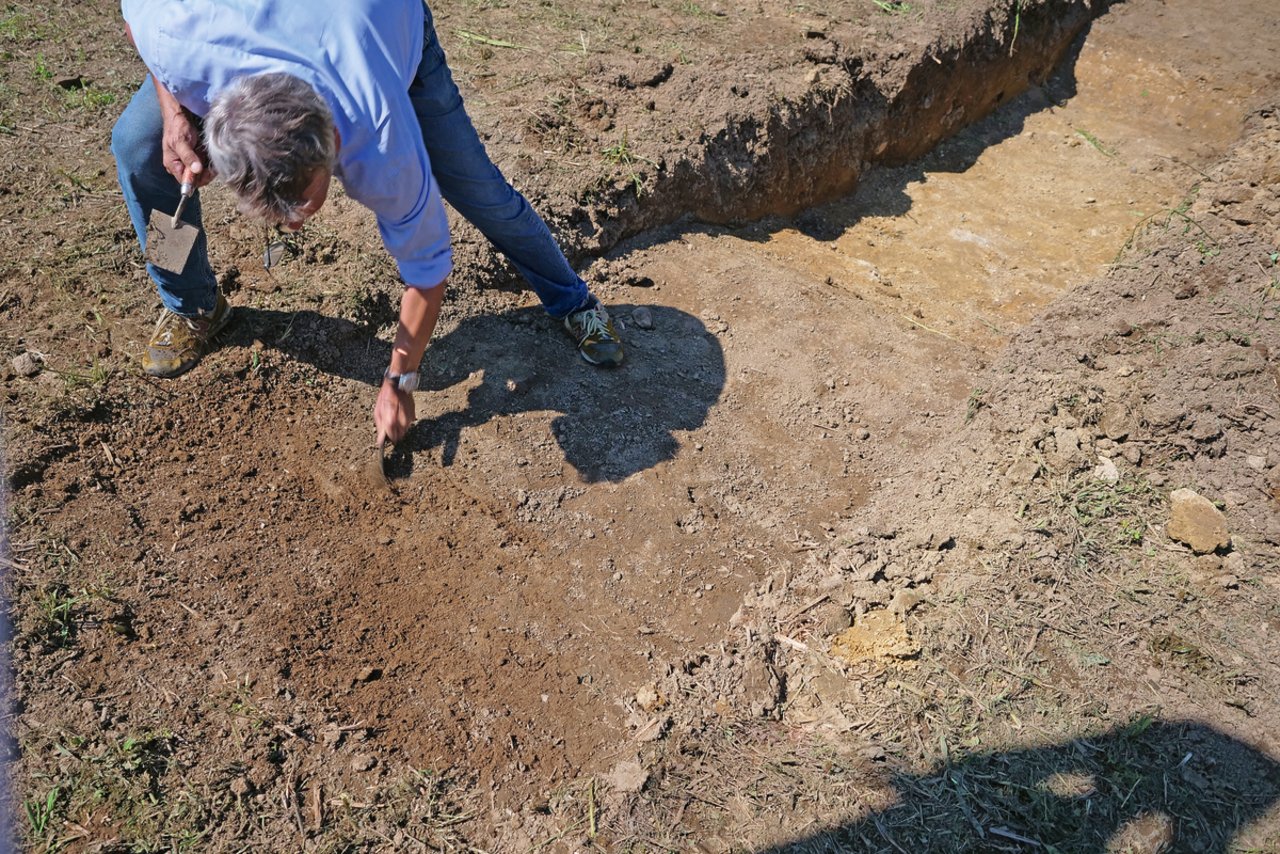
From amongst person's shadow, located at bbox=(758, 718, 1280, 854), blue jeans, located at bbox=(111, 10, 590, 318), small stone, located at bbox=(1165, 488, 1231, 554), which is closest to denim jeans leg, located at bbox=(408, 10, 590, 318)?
blue jeans, located at bbox=(111, 10, 590, 318)

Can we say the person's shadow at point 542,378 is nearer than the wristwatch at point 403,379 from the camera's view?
No

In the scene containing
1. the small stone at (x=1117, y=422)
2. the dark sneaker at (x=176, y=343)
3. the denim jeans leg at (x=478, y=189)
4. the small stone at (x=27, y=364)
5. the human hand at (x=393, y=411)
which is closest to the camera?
the human hand at (x=393, y=411)

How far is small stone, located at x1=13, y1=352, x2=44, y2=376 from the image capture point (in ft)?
9.50

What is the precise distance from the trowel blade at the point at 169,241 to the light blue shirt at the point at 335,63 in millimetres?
542

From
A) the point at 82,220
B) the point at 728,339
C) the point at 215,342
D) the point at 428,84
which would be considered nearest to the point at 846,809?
the point at 728,339

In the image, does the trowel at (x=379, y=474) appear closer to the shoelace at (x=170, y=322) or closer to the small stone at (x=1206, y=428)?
the shoelace at (x=170, y=322)

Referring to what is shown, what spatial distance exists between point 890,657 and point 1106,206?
14.1 feet

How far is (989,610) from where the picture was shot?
2.61m

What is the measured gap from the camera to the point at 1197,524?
2809 millimetres

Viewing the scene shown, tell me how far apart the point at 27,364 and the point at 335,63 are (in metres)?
1.75

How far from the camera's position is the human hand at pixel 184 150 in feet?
7.70

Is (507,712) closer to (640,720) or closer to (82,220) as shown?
(640,720)

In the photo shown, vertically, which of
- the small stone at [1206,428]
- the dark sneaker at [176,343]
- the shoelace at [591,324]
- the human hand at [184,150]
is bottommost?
the small stone at [1206,428]

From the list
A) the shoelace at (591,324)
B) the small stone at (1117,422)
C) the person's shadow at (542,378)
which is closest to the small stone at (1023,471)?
the small stone at (1117,422)
